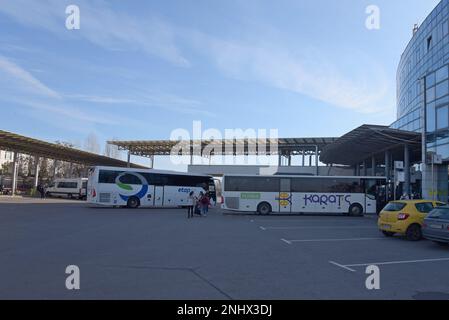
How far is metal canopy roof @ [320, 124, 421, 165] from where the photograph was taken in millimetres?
29000

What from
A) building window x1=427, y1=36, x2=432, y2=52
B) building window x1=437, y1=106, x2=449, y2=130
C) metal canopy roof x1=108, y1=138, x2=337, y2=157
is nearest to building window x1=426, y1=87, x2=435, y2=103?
building window x1=437, y1=106, x2=449, y2=130

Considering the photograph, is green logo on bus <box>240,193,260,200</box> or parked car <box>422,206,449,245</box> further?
green logo on bus <box>240,193,260,200</box>

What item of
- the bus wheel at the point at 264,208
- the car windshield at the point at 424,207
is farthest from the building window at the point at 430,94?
the car windshield at the point at 424,207

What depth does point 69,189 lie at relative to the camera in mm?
51125

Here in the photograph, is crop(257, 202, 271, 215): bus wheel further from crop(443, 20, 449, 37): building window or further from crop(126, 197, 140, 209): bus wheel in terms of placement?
crop(443, 20, 449, 37): building window

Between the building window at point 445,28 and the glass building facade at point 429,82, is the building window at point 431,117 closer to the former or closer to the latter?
the glass building facade at point 429,82

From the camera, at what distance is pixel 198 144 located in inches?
2371

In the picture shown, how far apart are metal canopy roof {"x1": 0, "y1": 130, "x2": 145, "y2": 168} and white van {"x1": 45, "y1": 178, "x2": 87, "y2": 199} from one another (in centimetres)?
372

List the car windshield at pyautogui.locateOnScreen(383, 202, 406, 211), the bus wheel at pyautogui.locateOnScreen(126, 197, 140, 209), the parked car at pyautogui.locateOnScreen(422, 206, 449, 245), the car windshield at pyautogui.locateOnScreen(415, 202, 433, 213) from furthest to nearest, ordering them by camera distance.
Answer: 1. the bus wheel at pyautogui.locateOnScreen(126, 197, 140, 209)
2. the car windshield at pyautogui.locateOnScreen(383, 202, 406, 211)
3. the car windshield at pyautogui.locateOnScreen(415, 202, 433, 213)
4. the parked car at pyautogui.locateOnScreen(422, 206, 449, 245)

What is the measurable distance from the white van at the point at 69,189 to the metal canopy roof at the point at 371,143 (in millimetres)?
29146

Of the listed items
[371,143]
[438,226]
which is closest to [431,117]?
[371,143]

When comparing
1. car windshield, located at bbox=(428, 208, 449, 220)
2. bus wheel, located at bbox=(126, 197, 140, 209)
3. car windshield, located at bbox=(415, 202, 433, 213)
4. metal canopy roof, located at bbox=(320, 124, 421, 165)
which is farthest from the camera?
bus wheel, located at bbox=(126, 197, 140, 209)
